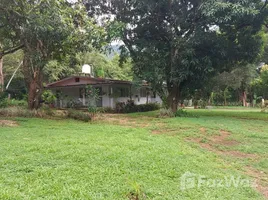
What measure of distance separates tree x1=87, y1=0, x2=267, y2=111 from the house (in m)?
3.81

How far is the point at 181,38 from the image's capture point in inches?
476

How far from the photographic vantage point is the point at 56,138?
6121mm

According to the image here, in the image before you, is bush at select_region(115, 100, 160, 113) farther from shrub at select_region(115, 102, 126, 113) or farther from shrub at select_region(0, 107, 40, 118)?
shrub at select_region(0, 107, 40, 118)

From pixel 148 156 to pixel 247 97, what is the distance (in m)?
28.3

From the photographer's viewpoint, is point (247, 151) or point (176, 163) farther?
point (247, 151)

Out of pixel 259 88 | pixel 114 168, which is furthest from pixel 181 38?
pixel 259 88

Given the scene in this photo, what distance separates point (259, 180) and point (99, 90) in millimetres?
13384

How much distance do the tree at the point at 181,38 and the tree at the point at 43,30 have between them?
1.60m

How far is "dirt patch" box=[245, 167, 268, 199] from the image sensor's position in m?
3.74

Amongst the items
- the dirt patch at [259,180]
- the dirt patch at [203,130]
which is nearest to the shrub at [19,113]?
the dirt patch at [203,130]

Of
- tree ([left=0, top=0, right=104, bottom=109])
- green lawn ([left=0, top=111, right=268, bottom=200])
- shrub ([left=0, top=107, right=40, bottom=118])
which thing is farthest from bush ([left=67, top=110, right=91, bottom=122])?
green lawn ([left=0, top=111, right=268, bottom=200])

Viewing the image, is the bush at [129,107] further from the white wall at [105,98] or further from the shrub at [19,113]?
the shrub at [19,113]

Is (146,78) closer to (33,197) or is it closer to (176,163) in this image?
(176,163)

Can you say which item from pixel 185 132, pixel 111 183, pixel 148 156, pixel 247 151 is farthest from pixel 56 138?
pixel 247 151
